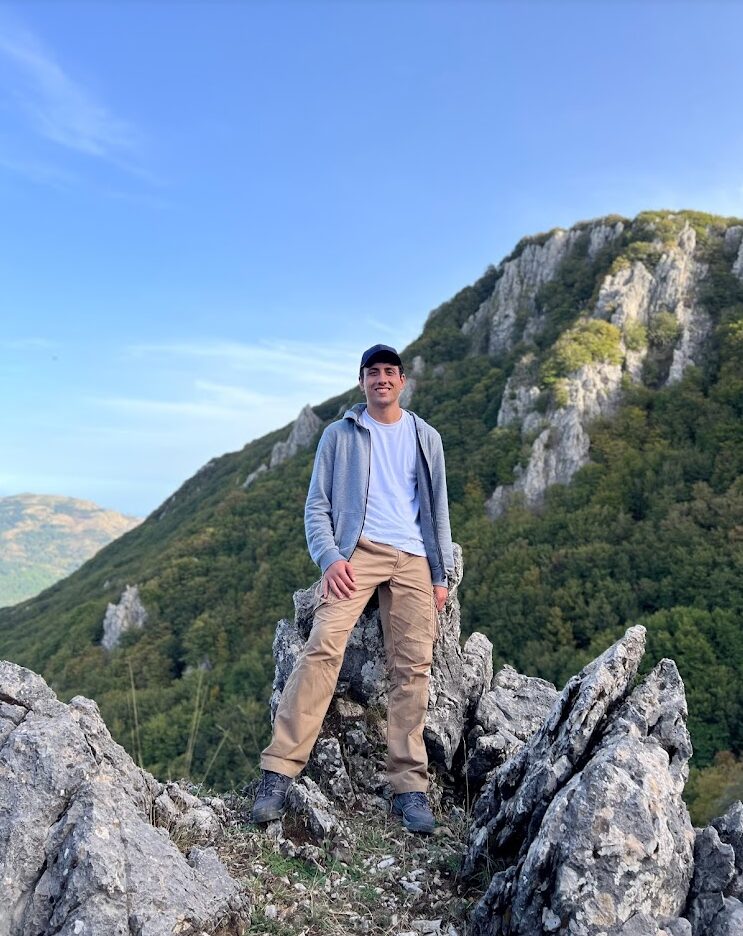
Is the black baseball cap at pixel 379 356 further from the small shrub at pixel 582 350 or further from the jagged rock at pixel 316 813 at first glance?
the small shrub at pixel 582 350

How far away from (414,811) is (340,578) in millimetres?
1768

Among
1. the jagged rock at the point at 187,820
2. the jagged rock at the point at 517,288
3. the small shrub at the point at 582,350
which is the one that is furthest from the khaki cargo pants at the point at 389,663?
the jagged rock at the point at 517,288

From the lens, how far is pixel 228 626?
36.5 meters

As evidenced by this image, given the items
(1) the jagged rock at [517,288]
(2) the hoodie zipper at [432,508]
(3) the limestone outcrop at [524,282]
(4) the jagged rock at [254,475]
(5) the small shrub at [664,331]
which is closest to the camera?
(2) the hoodie zipper at [432,508]

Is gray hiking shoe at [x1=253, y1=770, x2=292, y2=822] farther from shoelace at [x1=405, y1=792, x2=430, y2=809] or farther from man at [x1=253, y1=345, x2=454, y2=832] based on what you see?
shoelace at [x1=405, y1=792, x2=430, y2=809]

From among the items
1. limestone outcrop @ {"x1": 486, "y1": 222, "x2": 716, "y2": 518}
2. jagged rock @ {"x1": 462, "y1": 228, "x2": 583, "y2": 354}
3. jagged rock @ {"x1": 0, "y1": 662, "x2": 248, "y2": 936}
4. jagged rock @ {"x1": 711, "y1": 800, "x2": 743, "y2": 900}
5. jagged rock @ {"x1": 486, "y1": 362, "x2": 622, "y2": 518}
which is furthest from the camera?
jagged rock @ {"x1": 462, "y1": 228, "x2": 583, "y2": 354}

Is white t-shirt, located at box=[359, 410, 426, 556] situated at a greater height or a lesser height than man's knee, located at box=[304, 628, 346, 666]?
greater

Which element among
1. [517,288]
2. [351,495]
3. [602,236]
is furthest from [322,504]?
[517,288]

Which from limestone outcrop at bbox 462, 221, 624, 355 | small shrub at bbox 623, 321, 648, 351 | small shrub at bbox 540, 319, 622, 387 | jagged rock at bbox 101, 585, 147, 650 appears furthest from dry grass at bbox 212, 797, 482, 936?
limestone outcrop at bbox 462, 221, 624, 355

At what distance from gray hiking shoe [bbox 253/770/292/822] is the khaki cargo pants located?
78 millimetres

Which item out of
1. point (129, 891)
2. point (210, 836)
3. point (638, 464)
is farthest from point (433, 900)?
point (638, 464)

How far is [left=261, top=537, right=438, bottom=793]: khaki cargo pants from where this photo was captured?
4.50 metres

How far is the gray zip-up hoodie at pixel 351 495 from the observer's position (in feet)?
15.7

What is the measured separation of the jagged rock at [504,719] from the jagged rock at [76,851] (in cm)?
255
